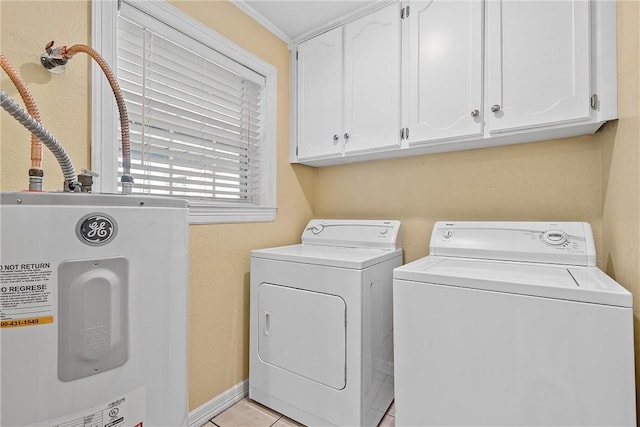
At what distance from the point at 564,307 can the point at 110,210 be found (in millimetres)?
1413

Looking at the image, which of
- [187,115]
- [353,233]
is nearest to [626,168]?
[353,233]

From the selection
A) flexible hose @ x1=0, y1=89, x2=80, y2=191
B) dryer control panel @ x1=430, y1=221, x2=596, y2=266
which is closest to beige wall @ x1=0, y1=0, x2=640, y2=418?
dryer control panel @ x1=430, y1=221, x2=596, y2=266

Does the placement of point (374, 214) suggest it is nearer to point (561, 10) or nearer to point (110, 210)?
point (561, 10)

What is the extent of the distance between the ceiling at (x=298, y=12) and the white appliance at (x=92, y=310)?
1.60 metres

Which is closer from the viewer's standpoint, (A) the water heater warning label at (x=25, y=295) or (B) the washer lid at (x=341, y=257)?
(A) the water heater warning label at (x=25, y=295)

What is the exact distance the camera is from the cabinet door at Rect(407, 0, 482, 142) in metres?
1.55

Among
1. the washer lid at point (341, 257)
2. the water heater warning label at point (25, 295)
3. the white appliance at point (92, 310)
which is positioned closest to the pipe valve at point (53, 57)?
the white appliance at point (92, 310)

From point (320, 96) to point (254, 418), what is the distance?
206cm

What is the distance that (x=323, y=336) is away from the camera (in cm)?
153

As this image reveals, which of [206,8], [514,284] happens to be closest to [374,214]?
[514,284]

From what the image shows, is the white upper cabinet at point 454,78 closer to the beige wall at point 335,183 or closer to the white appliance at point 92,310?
the beige wall at point 335,183

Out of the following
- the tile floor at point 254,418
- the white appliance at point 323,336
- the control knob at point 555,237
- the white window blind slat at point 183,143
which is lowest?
the tile floor at point 254,418

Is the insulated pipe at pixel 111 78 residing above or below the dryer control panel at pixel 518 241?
above

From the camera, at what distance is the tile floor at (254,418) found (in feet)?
5.35
